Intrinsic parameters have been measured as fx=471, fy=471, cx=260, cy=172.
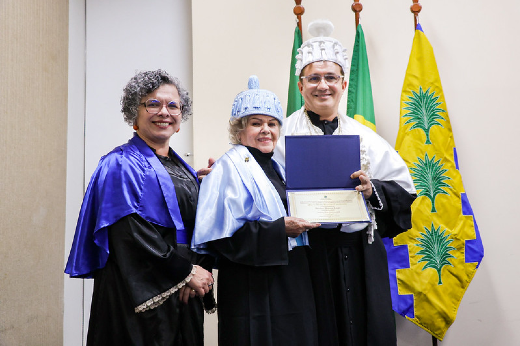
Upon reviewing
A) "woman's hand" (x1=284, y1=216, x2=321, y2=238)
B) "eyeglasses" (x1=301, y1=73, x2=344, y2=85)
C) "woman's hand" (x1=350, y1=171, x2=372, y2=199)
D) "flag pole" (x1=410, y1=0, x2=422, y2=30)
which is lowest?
"woman's hand" (x1=284, y1=216, x2=321, y2=238)

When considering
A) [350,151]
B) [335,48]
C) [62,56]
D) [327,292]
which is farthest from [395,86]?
[62,56]

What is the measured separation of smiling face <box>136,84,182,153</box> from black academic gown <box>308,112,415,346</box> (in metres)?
0.83

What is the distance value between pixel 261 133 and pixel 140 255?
74 centimetres

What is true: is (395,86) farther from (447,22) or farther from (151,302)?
(151,302)

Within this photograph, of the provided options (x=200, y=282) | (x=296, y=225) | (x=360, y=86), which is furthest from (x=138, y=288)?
(x=360, y=86)

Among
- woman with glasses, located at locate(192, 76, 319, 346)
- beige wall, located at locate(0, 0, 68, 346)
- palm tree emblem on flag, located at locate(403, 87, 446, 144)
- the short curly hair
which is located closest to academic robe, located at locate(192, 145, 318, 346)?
woman with glasses, located at locate(192, 76, 319, 346)

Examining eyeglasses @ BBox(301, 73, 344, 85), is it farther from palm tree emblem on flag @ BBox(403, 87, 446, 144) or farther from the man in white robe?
palm tree emblem on flag @ BBox(403, 87, 446, 144)

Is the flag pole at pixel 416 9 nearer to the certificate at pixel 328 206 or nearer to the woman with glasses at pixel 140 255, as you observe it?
the certificate at pixel 328 206

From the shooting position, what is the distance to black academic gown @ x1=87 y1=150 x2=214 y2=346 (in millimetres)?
1885

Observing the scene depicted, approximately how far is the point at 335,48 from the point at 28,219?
223 centimetres

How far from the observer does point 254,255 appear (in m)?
1.89

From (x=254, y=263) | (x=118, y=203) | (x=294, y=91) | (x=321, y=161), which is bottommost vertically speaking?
(x=254, y=263)

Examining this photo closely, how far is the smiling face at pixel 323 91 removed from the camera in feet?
7.70

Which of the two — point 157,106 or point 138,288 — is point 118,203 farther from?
point 157,106
